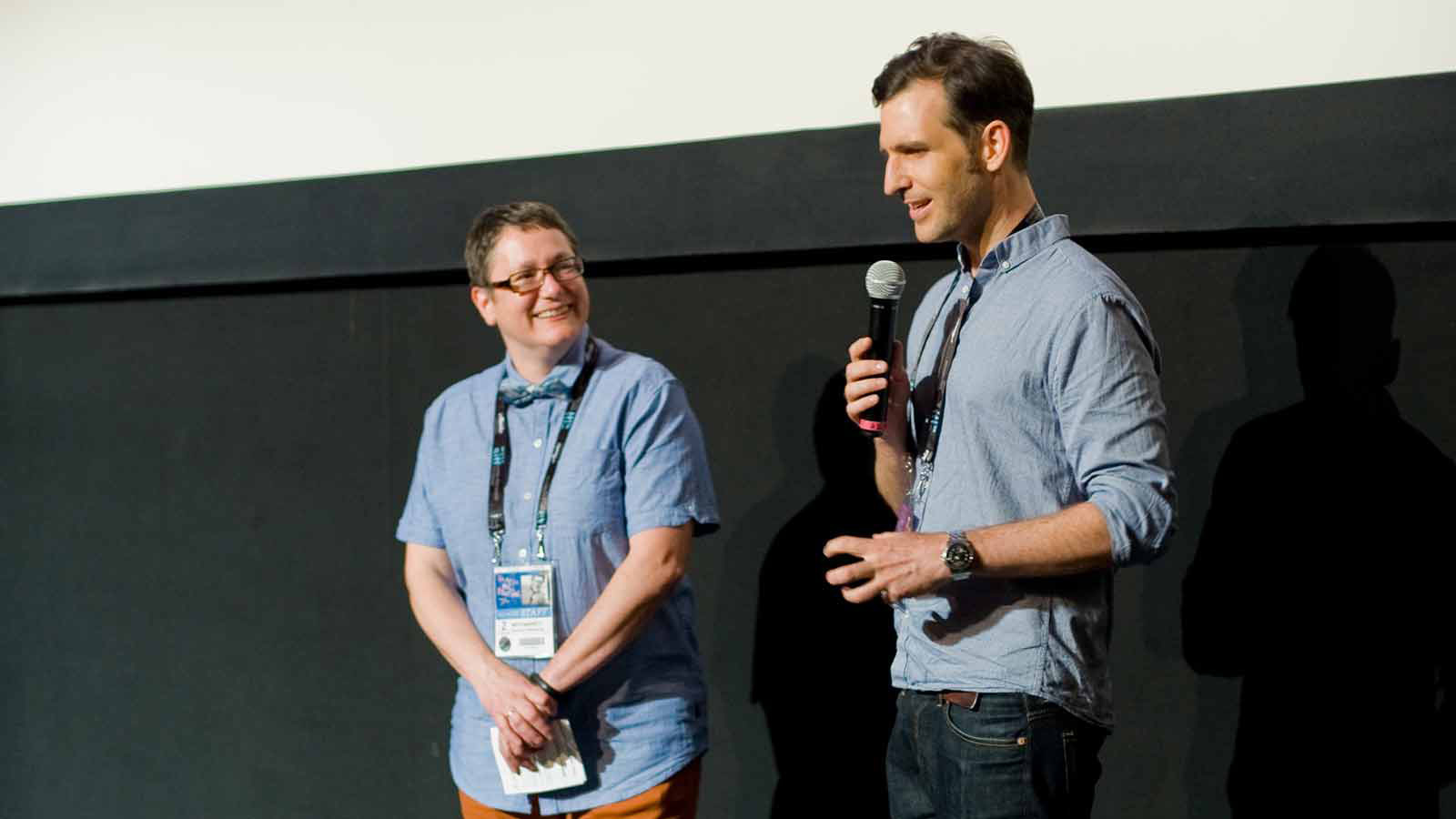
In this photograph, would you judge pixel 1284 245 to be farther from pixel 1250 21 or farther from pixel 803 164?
pixel 803 164

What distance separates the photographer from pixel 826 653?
2893 millimetres

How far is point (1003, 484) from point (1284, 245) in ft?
3.77

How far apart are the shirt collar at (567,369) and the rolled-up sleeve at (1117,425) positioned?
98 centimetres

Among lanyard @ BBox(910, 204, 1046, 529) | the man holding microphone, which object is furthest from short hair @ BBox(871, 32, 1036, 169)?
lanyard @ BBox(910, 204, 1046, 529)

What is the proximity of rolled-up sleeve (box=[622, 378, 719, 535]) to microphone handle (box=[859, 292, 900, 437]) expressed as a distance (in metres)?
0.52

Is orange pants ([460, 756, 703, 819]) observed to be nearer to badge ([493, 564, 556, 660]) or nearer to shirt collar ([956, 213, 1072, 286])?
badge ([493, 564, 556, 660])

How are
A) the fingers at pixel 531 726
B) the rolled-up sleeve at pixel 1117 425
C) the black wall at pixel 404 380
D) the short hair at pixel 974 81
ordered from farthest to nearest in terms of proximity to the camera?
the black wall at pixel 404 380 < the fingers at pixel 531 726 < the short hair at pixel 974 81 < the rolled-up sleeve at pixel 1117 425

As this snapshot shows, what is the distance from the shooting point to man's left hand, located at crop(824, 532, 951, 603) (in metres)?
1.61

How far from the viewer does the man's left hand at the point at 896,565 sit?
5.29 feet

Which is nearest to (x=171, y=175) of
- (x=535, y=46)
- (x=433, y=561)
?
(x=535, y=46)

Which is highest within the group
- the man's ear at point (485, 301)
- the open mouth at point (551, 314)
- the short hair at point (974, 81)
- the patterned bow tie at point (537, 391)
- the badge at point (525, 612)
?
the short hair at point (974, 81)

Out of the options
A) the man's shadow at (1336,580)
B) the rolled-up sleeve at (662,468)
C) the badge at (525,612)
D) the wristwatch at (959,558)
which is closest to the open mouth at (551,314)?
the rolled-up sleeve at (662,468)

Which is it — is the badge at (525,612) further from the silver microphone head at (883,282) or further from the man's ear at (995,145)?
the man's ear at (995,145)

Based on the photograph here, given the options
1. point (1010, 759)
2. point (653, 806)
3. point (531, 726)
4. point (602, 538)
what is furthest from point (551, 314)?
point (1010, 759)
